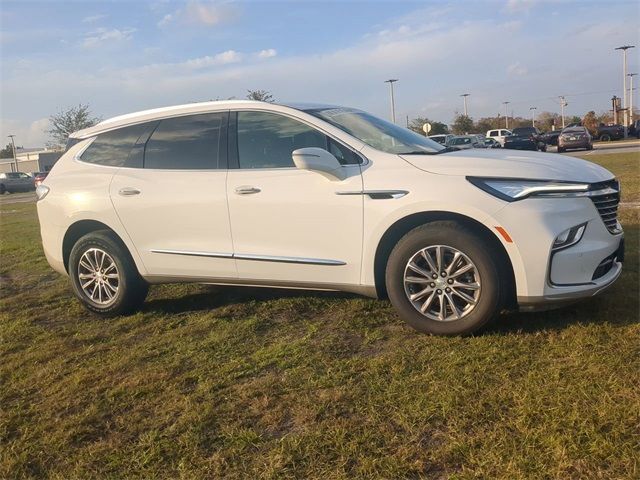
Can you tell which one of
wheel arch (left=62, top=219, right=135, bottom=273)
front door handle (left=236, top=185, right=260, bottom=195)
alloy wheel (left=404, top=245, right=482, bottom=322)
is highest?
front door handle (left=236, top=185, right=260, bottom=195)

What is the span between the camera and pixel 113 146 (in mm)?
5227

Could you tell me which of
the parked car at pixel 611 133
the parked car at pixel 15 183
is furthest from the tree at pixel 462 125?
the parked car at pixel 15 183

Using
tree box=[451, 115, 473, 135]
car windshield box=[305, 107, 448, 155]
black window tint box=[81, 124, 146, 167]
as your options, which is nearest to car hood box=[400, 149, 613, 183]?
car windshield box=[305, 107, 448, 155]

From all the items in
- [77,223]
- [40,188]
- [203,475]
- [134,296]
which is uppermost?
[40,188]

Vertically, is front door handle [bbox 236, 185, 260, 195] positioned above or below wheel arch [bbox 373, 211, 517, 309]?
above

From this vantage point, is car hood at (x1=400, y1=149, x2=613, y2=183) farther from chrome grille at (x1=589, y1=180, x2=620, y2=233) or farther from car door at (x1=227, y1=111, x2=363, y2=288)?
car door at (x1=227, y1=111, x2=363, y2=288)

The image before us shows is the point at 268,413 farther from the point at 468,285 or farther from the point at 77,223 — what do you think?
the point at 77,223

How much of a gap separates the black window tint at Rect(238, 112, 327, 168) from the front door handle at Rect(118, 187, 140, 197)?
102 cm

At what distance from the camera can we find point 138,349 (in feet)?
13.8

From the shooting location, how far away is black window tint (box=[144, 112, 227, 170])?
15.5 ft

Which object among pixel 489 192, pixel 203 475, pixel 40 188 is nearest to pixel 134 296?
pixel 40 188

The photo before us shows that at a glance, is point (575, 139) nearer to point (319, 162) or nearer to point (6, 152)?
point (319, 162)

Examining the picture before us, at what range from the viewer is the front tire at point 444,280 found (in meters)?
3.73

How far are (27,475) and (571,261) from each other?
10.8 ft
